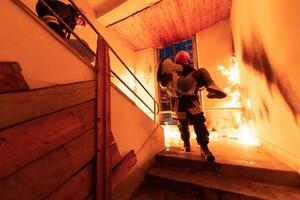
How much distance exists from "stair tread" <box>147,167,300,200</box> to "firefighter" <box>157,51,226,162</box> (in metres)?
0.28

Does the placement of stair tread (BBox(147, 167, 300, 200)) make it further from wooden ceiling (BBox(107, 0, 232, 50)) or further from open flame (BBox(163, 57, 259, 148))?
wooden ceiling (BBox(107, 0, 232, 50))

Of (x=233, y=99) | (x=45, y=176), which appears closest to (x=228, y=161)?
(x=45, y=176)

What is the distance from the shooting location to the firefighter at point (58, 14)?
1.23 m

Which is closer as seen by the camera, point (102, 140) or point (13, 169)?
point (13, 169)

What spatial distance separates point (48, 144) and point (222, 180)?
1.64 m

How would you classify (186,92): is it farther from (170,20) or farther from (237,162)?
(170,20)

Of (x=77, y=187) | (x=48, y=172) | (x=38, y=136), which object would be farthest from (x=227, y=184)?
(x=38, y=136)

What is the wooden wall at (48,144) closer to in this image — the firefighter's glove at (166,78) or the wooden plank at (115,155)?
the wooden plank at (115,155)

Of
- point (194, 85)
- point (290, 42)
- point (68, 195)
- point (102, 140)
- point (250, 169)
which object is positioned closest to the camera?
point (68, 195)

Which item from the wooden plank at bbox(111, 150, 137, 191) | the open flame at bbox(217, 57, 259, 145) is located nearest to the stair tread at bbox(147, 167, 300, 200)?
the wooden plank at bbox(111, 150, 137, 191)

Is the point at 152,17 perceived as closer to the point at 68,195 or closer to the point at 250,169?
the point at 250,169

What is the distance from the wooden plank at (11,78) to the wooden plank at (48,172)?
376 mm

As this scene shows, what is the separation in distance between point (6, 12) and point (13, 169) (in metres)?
0.77

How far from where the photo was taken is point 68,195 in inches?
35.2
